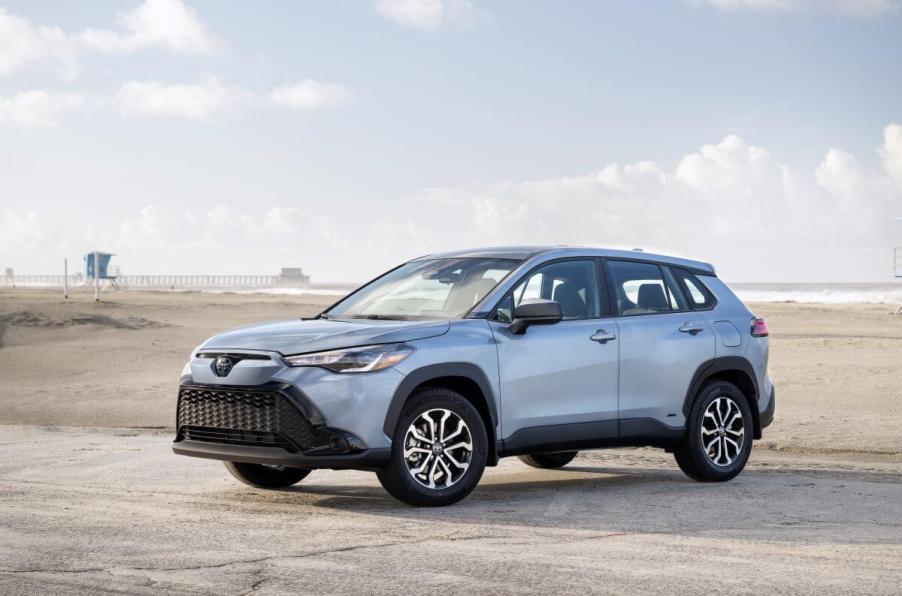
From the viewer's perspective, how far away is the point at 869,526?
818 cm

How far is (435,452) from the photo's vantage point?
28.3 ft

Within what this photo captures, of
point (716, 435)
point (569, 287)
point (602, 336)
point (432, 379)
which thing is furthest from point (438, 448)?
point (716, 435)

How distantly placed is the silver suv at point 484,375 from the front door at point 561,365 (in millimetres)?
11

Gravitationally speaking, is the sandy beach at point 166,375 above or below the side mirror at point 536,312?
below

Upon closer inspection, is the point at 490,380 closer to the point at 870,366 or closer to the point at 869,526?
the point at 869,526

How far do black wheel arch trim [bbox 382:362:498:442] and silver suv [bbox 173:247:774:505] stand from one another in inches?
0.5

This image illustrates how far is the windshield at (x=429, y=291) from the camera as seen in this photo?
9.31 meters

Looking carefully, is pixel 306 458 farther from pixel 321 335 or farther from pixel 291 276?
pixel 291 276

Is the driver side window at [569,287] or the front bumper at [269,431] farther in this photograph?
the driver side window at [569,287]

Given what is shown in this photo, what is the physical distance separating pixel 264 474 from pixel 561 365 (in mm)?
2395

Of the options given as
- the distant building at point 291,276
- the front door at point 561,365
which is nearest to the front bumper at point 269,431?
the front door at point 561,365

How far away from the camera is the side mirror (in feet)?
29.1

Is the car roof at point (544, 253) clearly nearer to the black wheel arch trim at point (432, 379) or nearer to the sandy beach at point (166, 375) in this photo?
the black wheel arch trim at point (432, 379)

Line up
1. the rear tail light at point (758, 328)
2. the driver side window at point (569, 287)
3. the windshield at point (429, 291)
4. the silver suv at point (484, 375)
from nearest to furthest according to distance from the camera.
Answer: the silver suv at point (484, 375) → the windshield at point (429, 291) → the driver side window at point (569, 287) → the rear tail light at point (758, 328)
